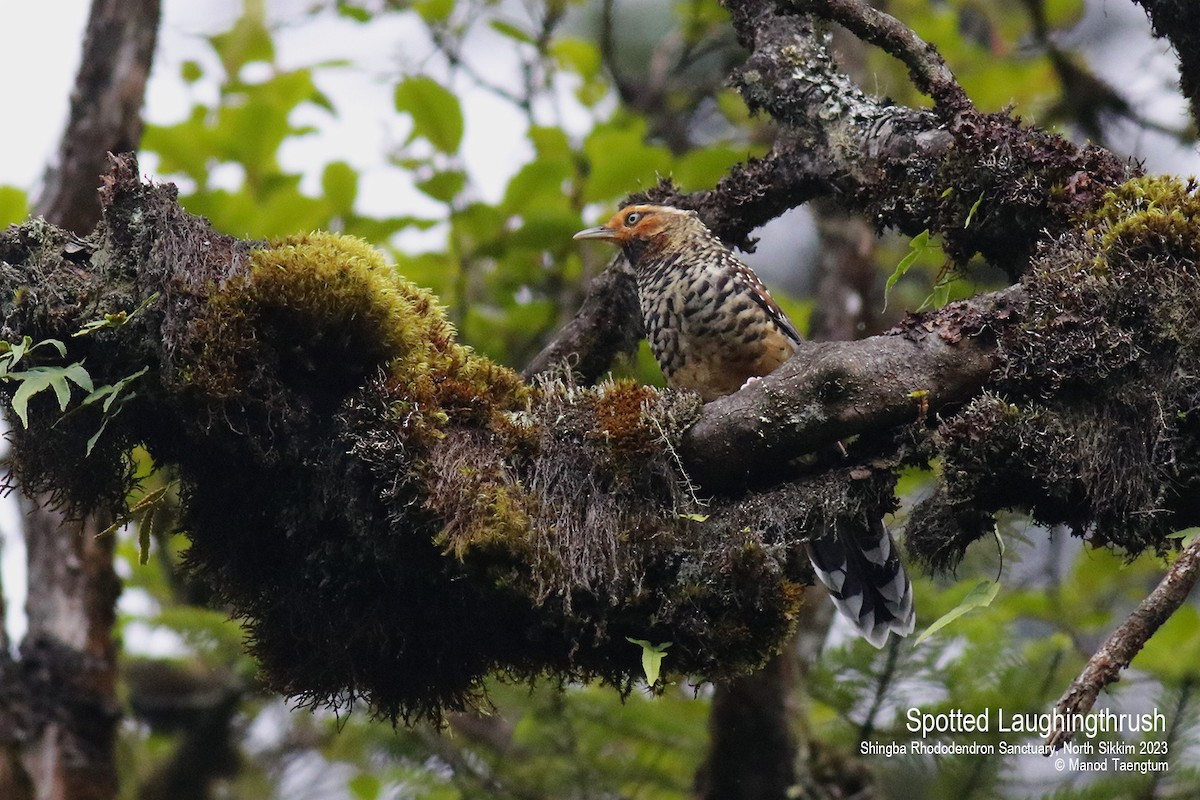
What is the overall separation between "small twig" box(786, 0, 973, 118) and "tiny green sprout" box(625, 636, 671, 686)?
1627 millimetres

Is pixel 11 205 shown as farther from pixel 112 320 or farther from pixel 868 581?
pixel 868 581

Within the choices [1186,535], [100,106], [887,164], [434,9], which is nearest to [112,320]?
[887,164]

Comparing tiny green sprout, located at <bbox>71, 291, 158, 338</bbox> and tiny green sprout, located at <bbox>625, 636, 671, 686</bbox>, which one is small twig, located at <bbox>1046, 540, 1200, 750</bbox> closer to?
tiny green sprout, located at <bbox>625, 636, 671, 686</bbox>

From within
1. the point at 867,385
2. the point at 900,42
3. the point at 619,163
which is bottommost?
the point at 867,385

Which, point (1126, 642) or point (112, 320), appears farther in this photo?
point (112, 320)

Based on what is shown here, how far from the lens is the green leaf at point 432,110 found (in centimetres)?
540

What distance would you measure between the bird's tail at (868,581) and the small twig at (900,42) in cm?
123

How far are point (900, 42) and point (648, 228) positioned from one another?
131 cm

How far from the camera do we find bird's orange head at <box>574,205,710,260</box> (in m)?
4.36

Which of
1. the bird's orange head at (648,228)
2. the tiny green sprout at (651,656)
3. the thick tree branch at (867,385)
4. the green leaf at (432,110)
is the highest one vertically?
the green leaf at (432,110)

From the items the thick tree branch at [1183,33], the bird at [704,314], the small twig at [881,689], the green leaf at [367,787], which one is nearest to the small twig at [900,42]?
the thick tree branch at [1183,33]

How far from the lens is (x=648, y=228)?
180 inches

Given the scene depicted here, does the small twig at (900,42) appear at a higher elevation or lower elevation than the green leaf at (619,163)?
lower

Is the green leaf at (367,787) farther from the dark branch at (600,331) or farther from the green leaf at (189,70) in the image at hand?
the green leaf at (189,70)
